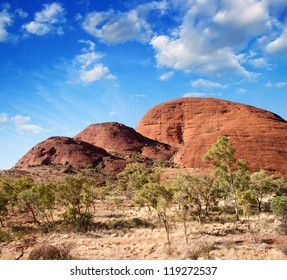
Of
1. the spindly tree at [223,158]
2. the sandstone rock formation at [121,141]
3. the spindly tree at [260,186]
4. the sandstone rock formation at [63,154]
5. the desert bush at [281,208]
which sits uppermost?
the sandstone rock formation at [121,141]

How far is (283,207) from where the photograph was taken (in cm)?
2119

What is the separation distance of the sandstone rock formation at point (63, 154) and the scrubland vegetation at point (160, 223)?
3194cm

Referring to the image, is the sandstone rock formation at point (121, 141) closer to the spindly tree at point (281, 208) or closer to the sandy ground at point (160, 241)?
the sandy ground at point (160, 241)

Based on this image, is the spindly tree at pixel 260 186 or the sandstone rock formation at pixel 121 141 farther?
the sandstone rock formation at pixel 121 141

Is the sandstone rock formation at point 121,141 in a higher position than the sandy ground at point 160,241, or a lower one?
higher

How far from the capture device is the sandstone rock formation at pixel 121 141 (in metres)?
83.6

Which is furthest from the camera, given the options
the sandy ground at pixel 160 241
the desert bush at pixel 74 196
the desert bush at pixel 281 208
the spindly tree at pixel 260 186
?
the spindly tree at pixel 260 186

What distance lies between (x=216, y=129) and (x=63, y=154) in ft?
119

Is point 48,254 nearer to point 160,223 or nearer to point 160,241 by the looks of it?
point 160,241

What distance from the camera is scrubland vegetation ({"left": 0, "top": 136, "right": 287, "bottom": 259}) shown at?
15.6 metres

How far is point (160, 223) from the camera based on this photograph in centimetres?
2484

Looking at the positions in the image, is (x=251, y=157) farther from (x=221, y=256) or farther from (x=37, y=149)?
(x=37, y=149)

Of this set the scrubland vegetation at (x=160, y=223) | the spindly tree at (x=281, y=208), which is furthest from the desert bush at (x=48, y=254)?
the spindly tree at (x=281, y=208)

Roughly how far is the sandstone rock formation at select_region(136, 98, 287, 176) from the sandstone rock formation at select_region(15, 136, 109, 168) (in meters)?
19.1
